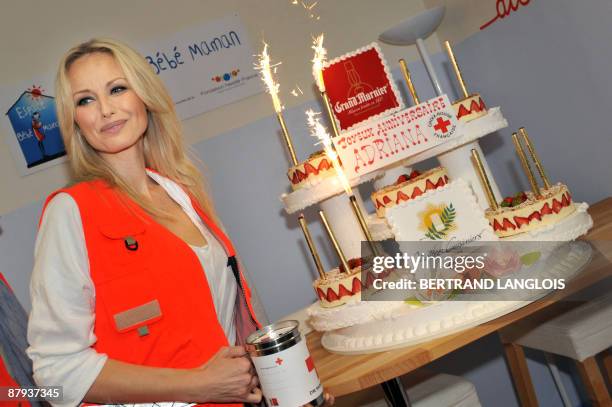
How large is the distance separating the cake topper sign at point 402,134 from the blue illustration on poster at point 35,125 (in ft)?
4.06

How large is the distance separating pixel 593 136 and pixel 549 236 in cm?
70

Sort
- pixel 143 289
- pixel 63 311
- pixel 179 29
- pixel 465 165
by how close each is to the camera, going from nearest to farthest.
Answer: pixel 63 311 → pixel 143 289 → pixel 465 165 → pixel 179 29

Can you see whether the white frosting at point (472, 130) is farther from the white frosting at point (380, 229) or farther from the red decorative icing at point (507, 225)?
the red decorative icing at point (507, 225)

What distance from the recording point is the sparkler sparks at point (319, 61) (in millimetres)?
2544

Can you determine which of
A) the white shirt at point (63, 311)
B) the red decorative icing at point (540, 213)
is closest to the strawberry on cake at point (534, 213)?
the red decorative icing at point (540, 213)

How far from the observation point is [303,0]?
3.09 metres

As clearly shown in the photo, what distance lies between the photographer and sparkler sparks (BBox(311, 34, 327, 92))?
2544 mm

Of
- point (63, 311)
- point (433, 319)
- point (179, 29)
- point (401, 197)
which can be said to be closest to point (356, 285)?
point (433, 319)

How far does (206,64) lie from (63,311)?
1.71 meters

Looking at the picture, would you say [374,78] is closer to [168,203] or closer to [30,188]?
[168,203]

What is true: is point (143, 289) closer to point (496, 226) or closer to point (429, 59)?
point (496, 226)

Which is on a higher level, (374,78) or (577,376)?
(374,78)

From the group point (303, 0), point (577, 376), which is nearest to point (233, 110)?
point (303, 0)

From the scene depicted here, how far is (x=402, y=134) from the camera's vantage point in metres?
2.24
